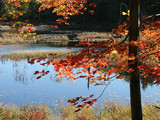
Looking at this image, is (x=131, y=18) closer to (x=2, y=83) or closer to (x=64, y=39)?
(x=2, y=83)

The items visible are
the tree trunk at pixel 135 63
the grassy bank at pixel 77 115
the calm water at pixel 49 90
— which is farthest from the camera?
the calm water at pixel 49 90

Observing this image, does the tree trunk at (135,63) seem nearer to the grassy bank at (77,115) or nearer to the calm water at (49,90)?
the grassy bank at (77,115)

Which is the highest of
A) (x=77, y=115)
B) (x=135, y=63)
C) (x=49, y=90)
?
(x=135, y=63)

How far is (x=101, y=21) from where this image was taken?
207ft

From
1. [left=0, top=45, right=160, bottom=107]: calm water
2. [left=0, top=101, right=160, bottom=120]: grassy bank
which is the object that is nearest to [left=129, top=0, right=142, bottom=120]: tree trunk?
[left=0, top=101, right=160, bottom=120]: grassy bank

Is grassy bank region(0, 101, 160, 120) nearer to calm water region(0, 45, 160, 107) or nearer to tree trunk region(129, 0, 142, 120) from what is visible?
calm water region(0, 45, 160, 107)

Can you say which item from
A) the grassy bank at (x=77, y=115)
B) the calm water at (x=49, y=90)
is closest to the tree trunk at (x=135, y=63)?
the grassy bank at (x=77, y=115)

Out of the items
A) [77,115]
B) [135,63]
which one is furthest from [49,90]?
[135,63]

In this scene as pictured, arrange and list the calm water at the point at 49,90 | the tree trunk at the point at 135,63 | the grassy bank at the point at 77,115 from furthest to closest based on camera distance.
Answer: the calm water at the point at 49,90
the grassy bank at the point at 77,115
the tree trunk at the point at 135,63

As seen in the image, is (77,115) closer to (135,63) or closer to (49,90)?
(135,63)

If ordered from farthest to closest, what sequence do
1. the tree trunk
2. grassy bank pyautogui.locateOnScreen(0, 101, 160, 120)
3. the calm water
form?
the calm water → grassy bank pyautogui.locateOnScreen(0, 101, 160, 120) → the tree trunk

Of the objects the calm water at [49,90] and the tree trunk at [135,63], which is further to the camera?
the calm water at [49,90]

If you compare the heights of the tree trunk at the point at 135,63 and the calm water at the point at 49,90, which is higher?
the tree trunk at the point at 135,63

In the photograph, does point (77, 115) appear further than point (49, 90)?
No
